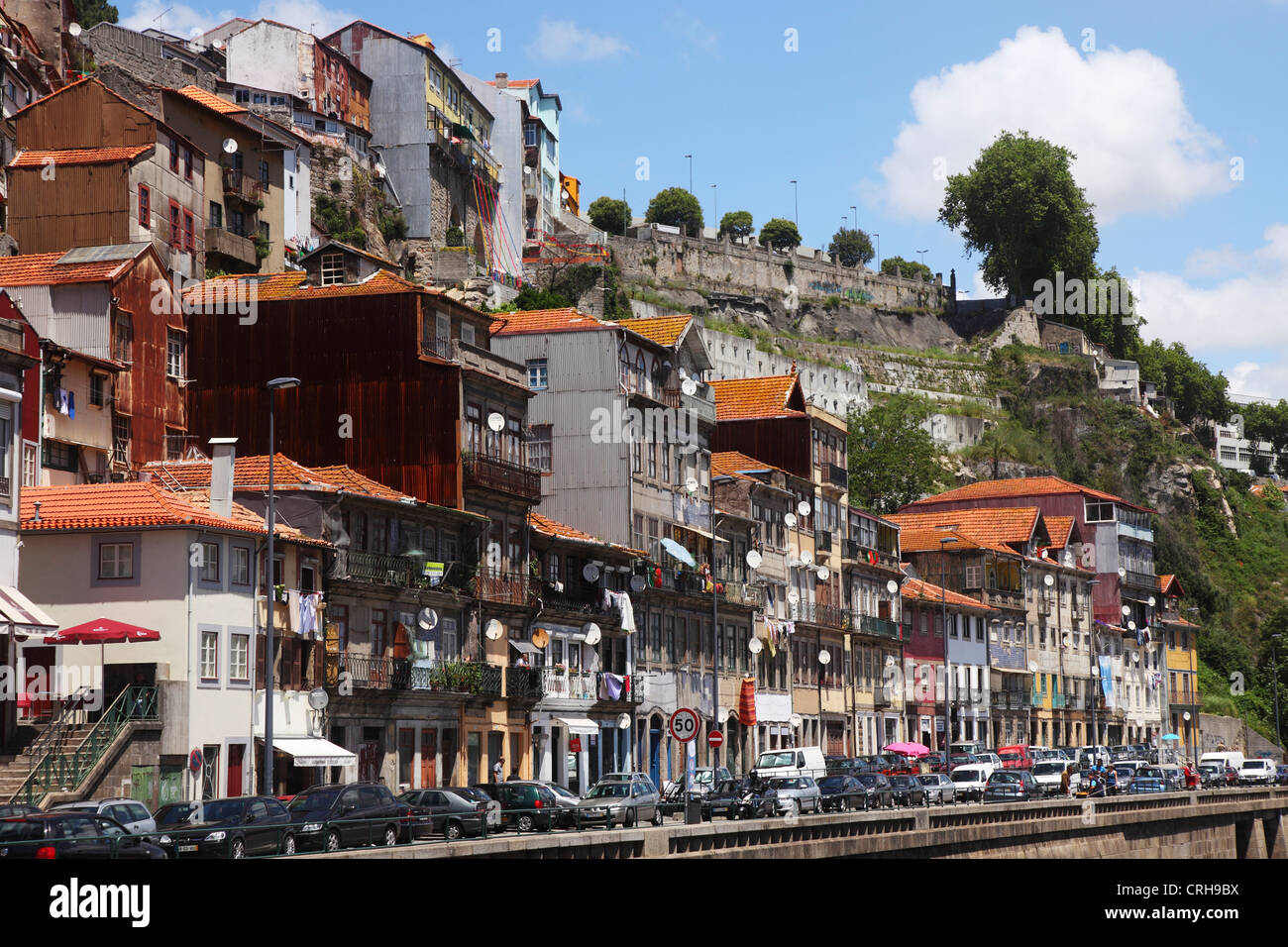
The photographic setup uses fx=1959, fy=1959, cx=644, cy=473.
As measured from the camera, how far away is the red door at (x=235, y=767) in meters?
55.7

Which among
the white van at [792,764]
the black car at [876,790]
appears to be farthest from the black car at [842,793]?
the white van at [792,764]

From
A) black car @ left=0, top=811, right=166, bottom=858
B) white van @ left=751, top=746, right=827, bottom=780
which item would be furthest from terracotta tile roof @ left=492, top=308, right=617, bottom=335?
black car @ left=0, top=811, right=166, bottom=858

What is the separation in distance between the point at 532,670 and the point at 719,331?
8586 centimetres

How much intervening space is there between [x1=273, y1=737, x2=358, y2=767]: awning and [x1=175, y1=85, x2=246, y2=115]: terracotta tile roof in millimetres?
42612

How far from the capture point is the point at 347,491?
6028cm

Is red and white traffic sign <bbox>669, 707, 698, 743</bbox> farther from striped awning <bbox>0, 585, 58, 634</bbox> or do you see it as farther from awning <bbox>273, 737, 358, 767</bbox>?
striped awning <bbox>0, 585, 58, 634</bbox>

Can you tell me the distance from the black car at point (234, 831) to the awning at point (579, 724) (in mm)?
31627

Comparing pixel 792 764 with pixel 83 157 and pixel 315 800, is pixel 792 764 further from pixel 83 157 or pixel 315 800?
pixel 83 157

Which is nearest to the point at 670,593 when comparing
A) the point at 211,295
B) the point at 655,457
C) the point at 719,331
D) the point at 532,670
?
the point at 655,457

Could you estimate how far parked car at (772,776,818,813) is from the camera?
58.4m

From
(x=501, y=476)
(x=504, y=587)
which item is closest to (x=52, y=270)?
(x=501, y=476)

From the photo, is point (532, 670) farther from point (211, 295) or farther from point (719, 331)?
point (719, 331)

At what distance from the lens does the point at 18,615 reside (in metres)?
46.8
